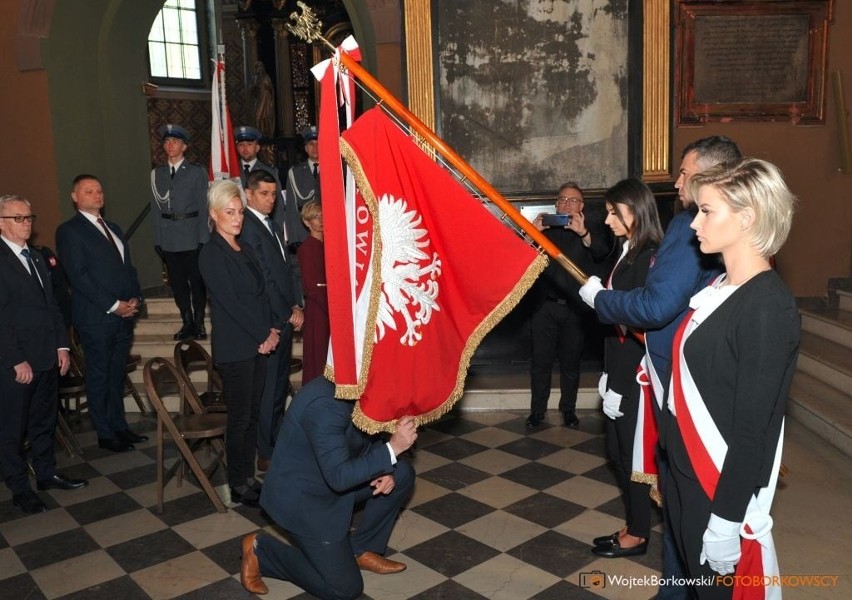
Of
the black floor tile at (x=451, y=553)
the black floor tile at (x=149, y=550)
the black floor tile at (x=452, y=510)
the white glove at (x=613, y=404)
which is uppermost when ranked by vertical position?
the white glove at (x=613, y=404)

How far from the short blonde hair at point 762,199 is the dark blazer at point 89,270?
13.4 feet

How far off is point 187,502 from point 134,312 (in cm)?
154

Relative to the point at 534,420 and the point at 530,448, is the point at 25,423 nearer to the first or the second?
the point at 530,448

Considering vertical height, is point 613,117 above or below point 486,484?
above

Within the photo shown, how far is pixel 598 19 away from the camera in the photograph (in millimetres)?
5637

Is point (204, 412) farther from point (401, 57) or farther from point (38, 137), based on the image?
point (38, 137)

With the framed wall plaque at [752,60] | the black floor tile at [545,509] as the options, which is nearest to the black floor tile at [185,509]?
the black floor tile at [545,509]

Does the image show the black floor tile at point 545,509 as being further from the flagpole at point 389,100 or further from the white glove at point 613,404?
the flagpole at point 389,100

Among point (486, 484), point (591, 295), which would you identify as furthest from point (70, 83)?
point (591, 295)

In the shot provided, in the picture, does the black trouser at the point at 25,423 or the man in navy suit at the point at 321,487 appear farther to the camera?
the black trouser at the point at 25,423

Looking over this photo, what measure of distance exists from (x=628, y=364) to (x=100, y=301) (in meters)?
3.42

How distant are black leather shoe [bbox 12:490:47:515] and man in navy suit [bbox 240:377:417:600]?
161cm

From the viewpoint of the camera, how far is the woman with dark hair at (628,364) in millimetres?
2924

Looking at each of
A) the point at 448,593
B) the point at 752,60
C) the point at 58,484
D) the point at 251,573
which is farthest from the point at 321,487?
the point at 752,60
